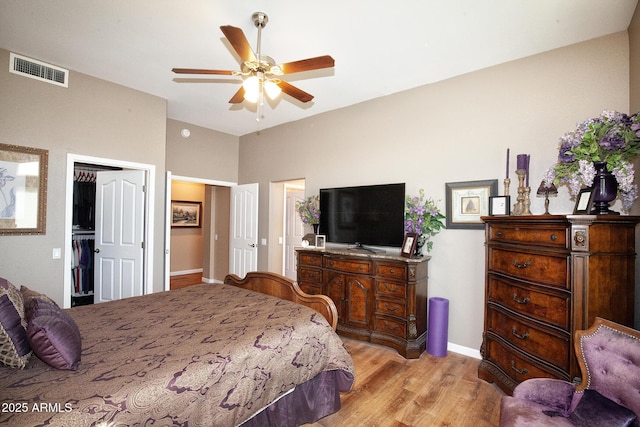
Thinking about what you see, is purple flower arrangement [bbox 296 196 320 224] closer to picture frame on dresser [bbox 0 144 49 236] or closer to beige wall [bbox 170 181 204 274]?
picture frame on dresser [bbox 0 144 49 236]

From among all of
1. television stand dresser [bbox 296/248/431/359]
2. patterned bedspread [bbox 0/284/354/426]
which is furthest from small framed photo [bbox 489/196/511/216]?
patterned bedspread [bbox 0/284/354/426]

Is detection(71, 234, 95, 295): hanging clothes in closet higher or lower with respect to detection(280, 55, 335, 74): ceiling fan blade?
lower

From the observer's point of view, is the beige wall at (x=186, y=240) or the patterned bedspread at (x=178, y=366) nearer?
the patterned bedspread at (x=178, y=366)

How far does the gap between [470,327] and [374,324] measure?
3.36 ft

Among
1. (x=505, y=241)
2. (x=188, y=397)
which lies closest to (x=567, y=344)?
(x=505, y=241)

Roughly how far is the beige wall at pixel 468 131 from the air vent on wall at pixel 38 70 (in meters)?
3.14

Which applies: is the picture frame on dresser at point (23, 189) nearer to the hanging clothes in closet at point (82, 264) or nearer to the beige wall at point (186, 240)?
the hanging clothes in closet at point (82, 264)

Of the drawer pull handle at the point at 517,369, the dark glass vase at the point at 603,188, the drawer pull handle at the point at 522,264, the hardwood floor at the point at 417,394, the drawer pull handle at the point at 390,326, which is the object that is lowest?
the hardwood floor at the point at 417,394

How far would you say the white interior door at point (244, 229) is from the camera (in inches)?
203

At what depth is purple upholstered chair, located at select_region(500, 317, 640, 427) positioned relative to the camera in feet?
4.17

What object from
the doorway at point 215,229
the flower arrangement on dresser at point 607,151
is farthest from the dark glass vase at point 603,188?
the doorway at point 215,229

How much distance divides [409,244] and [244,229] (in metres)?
3.20

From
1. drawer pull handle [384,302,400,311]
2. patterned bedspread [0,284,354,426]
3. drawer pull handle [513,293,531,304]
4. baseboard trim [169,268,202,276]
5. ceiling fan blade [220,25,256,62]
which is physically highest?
ceiling fan blade [220,25,256,62]

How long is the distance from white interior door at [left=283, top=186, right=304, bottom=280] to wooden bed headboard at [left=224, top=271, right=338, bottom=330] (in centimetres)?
239
